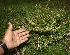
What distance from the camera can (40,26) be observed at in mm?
9297

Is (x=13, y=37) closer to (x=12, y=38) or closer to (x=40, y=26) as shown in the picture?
(x=12, y=38)

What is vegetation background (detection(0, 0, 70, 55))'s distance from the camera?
27.6ft

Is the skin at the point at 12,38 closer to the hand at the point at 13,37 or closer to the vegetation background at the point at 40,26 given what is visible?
the hand at the point at 13,37

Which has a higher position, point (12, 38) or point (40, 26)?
point (12, 38)

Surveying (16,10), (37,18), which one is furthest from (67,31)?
(16,10)

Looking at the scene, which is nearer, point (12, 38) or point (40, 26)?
point (12, 38)

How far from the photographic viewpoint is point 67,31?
9172mm

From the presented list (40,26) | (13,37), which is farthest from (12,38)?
(40,26)

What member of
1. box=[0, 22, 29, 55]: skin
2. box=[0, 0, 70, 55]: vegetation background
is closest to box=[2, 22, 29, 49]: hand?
box=[0, 22, 29, 55]: skin

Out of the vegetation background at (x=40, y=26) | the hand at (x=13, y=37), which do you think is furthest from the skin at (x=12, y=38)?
the vegetation background at (x=40, y=26)

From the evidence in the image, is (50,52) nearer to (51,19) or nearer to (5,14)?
(51,19)

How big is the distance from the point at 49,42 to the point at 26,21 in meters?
2.23

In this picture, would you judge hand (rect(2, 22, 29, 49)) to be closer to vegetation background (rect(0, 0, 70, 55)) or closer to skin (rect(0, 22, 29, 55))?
skin (rect(0, 22, 29, 55))

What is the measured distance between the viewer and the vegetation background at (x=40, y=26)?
8398 mm
